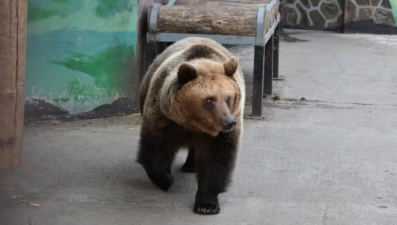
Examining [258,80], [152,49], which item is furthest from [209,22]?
[258,80]

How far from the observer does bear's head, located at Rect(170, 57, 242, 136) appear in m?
4.82

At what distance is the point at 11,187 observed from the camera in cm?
550

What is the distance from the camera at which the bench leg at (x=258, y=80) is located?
24.7ft

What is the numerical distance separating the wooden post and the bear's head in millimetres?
1106

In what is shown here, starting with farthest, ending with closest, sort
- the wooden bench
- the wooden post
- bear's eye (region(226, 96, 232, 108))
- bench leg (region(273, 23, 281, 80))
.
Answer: bench leg (region(273, 23, 281, 80)) < the wooden bench < the wooden post < bear's eye (region(226, 96, 232, 108))

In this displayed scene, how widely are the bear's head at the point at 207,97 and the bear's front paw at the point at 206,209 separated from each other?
0.48m

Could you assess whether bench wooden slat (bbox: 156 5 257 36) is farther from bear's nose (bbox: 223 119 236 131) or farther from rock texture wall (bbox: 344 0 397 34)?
rock texture wall (bbox: 344 0 397 34)

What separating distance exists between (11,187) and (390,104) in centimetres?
468

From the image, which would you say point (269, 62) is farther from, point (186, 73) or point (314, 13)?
point (314, 13)

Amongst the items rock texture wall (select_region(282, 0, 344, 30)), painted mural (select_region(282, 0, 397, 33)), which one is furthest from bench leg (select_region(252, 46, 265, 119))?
rock texture wall (select_region(282, 0, 344, 30))

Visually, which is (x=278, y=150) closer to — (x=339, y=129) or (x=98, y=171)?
(x=339, y=129)

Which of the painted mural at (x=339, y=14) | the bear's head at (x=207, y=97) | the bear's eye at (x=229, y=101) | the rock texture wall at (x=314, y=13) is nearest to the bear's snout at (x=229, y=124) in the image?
the bear's head at (x=207, y=97)

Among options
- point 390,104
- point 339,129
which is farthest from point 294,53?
point 339,129

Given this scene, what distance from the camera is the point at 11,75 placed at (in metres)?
5.20
